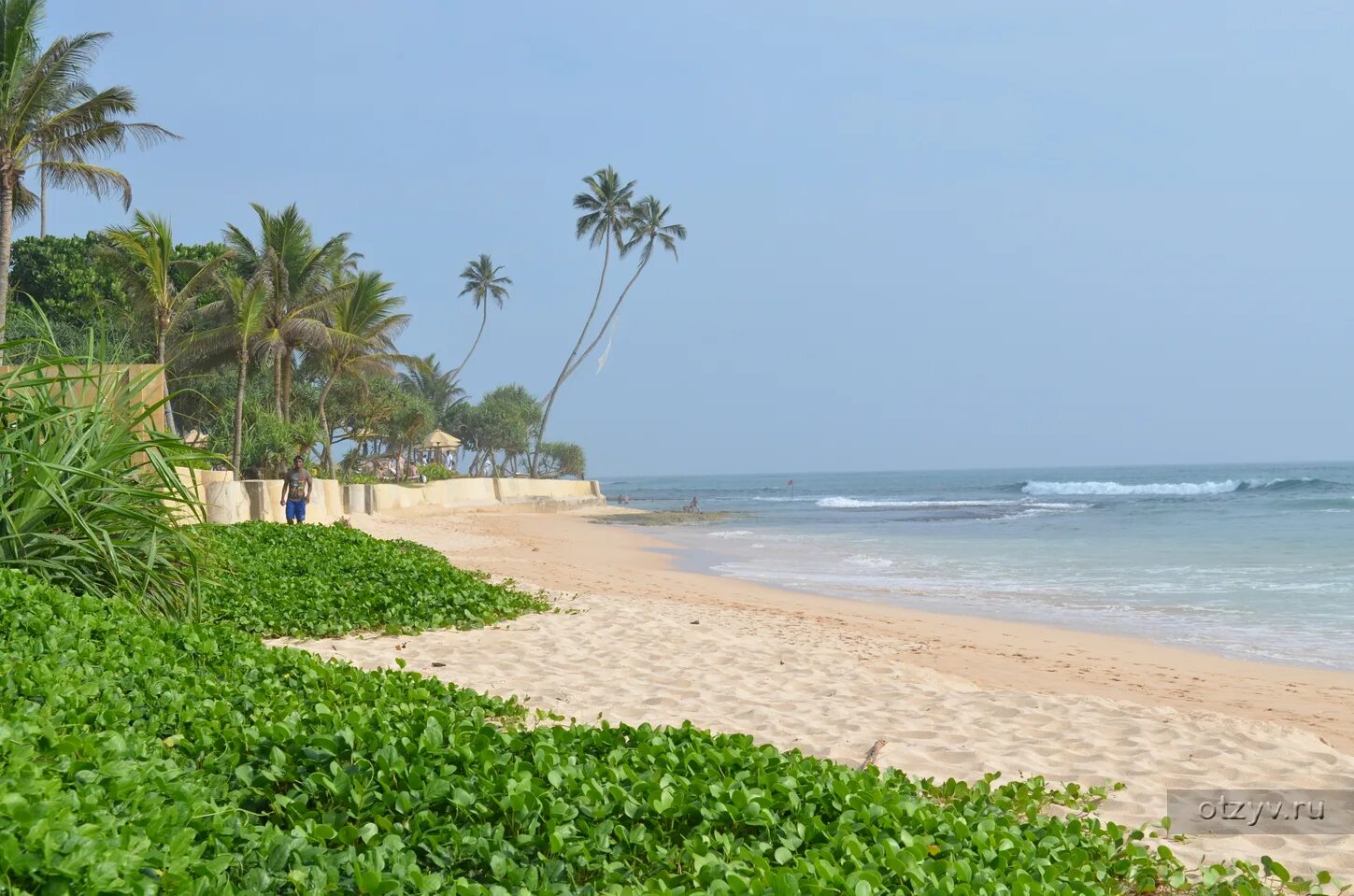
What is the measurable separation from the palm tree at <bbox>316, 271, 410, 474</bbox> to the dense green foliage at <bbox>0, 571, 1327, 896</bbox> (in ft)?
91.4

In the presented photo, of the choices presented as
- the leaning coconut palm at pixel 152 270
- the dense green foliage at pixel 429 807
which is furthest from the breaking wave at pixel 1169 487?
the dense green foliage at pixel 429 807

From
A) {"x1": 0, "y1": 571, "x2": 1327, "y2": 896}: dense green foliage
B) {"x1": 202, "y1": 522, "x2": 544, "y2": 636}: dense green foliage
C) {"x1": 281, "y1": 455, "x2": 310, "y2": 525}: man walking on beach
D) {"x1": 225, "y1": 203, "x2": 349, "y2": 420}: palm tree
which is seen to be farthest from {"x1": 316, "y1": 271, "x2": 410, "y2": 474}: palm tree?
{"x1": 0, "y1": 571, "x2": 1327, "y2": 896}: dense green foliage

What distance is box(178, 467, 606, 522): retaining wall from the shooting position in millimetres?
16706

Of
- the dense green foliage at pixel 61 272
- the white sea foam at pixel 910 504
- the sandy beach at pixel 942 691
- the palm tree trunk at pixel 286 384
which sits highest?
the dense green foliage at pixel 61 272

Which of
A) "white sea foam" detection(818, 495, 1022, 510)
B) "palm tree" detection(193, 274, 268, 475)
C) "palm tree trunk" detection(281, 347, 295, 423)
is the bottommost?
"white sea foam" detection(818, 495, 1022, 510)

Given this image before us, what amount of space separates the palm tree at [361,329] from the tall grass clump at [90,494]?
24.9 meters

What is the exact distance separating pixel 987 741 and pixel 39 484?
5052 mm

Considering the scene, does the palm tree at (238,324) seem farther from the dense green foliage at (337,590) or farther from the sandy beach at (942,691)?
the sandy beach at (942,691)

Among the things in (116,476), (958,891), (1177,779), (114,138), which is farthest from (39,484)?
Answer: (114,138)

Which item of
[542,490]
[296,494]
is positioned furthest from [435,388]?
[296,494]

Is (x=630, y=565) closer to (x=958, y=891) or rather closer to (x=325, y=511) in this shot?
(x=325, y=511)

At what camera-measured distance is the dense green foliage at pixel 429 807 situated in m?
2.53

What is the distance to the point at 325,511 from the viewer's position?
21.9 metres

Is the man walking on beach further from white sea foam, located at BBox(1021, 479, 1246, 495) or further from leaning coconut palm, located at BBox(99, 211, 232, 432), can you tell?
white sea foam, located at BBox(1021, 479, 1246, 495)
